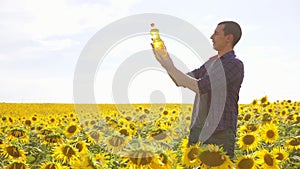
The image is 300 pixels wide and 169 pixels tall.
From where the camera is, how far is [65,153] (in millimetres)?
4863

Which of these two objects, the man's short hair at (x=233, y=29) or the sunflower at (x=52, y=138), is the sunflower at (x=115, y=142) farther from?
the man's short hair at (x=233, y=29)

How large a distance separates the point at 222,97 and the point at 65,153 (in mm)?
1870

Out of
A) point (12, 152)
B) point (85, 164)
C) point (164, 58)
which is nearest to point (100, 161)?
point (85, 164)

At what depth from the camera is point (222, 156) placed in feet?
12.8

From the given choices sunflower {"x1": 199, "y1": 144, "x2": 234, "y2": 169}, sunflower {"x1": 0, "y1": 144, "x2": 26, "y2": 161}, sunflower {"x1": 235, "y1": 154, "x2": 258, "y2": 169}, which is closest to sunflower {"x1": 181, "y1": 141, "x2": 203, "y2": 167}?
sunflower {"x1": 199, "y1": 144, "x2": 234, "y2": 169}

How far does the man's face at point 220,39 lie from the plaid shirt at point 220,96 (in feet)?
0.38

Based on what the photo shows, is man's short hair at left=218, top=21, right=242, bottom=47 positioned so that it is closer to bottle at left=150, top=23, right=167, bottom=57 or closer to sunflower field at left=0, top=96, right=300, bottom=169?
bottle at left=150, top=23, right=167, bottom=57

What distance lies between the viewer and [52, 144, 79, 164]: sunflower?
4.82m

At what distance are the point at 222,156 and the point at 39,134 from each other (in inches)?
193

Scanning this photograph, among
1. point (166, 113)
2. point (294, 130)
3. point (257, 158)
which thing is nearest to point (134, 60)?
point (257, 158)

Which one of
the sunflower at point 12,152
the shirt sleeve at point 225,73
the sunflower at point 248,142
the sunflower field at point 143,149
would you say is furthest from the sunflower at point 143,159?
the sunflower at point 248,142

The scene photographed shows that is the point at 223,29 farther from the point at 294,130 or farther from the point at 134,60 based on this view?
the point at 294,130

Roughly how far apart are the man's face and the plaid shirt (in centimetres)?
11

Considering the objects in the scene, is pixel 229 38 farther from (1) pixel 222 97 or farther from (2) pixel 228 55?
(1) pixel 222 97
